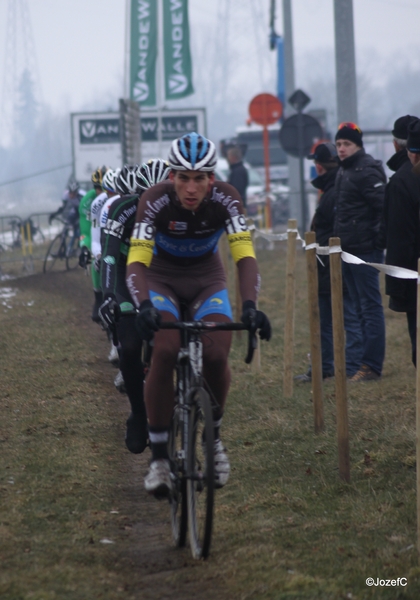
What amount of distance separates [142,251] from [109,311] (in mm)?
1258

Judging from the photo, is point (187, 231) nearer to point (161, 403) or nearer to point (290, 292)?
point (161, 403)

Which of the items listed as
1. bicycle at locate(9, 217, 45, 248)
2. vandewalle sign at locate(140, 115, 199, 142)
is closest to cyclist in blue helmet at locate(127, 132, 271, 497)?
bicycle at locate(9, 217, 45, 248)

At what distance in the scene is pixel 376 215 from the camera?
8.55 meters

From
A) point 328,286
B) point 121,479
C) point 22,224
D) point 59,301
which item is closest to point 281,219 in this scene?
point 22,224

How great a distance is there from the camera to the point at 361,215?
8.59m

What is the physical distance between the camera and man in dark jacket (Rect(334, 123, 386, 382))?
8477mm

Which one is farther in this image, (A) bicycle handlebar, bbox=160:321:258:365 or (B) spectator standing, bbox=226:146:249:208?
(B) spectator standing, bbox=226:146:249:208

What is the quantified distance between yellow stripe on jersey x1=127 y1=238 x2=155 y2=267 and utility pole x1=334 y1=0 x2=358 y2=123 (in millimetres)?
11268

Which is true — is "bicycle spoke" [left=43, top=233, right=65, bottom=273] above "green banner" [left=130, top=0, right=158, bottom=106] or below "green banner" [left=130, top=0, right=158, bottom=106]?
below

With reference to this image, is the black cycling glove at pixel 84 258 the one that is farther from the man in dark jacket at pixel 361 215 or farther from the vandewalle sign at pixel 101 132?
the vandewalle sign at pixel 101 132

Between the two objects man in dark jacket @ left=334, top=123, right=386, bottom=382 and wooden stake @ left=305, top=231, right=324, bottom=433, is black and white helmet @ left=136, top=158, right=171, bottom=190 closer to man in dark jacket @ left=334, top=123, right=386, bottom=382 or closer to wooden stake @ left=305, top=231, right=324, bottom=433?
wooden stake @ left=305, top=231, right=324, bottom=433

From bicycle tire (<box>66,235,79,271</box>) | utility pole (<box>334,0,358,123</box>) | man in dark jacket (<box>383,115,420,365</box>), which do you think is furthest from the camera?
bicycle tire (<box>66,235,79,271</box>)

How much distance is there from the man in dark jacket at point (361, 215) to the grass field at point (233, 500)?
0.66m

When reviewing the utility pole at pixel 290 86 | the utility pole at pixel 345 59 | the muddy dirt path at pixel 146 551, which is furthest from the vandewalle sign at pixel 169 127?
the muddy dirt path at pixel 146 551
